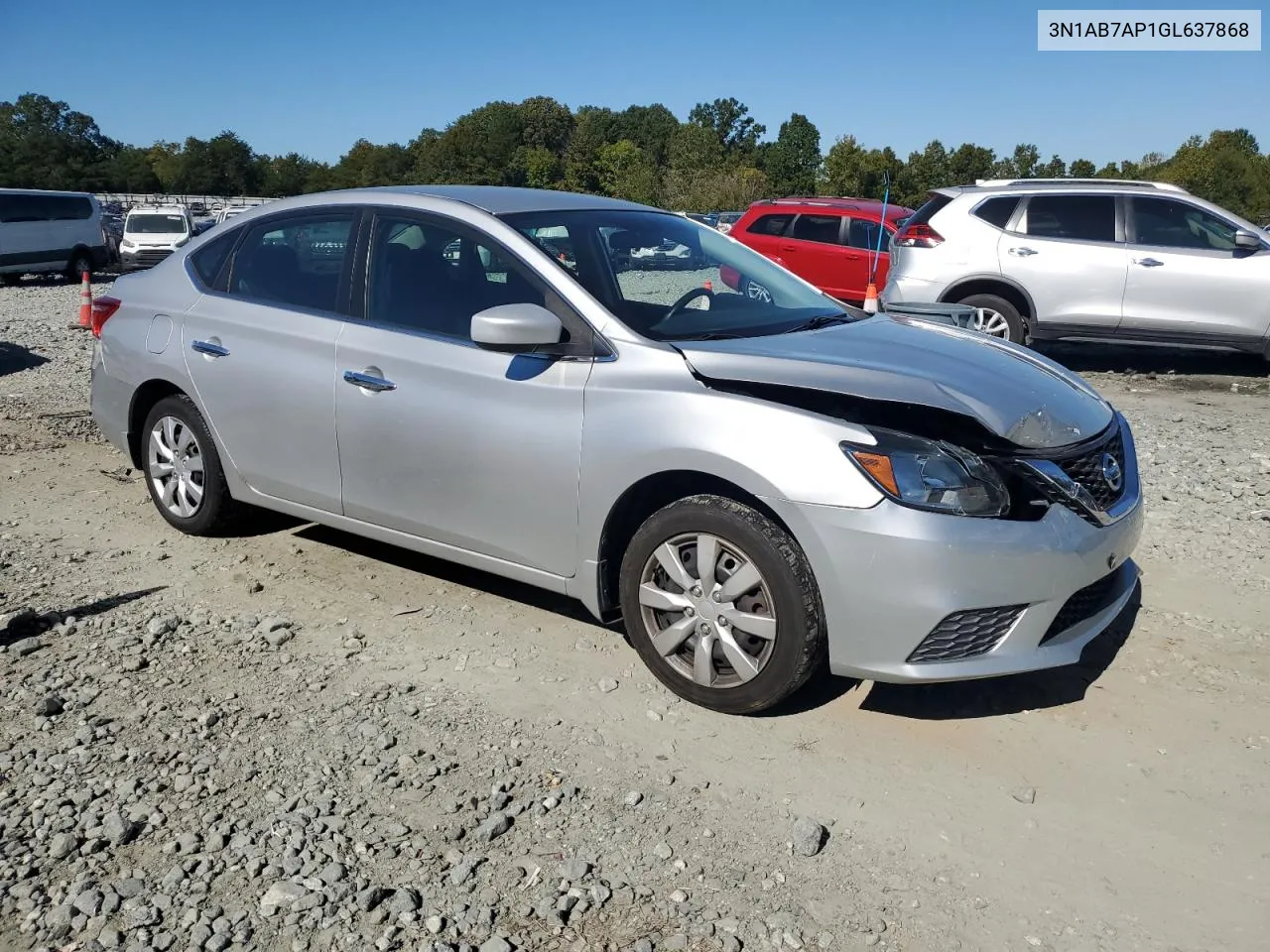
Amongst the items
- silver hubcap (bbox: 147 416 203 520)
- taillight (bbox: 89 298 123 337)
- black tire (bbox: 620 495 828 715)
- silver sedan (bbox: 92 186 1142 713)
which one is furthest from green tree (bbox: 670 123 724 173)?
black tire (bbox: 620 495 828 715)

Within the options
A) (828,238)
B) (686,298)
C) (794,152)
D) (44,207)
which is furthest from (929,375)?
(794,152)

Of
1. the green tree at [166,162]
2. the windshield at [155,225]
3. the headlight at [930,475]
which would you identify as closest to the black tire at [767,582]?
the headlight at [930,475]

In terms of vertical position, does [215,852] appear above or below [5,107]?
below

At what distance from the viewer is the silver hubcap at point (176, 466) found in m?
5.37

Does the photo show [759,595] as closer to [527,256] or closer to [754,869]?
[754,869]

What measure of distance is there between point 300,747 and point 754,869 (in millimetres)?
1530

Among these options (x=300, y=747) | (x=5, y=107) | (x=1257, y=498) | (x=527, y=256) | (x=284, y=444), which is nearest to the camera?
(x=300, y=747)

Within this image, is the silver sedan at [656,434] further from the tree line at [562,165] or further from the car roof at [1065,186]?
the tree line at [562,165]

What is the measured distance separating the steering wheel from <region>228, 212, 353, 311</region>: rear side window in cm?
147

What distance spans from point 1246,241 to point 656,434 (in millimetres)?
8596

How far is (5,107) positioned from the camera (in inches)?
3701

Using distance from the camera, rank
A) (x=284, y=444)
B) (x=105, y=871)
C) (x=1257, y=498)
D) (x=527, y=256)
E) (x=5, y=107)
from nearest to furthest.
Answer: (x=105, y=871) < (x=527, y=256) < (x=284, y=444) < (x=1257, y=498) < (x=5, y=107)

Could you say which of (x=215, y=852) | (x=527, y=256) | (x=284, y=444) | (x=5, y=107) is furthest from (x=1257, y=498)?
(x=5, y=107)

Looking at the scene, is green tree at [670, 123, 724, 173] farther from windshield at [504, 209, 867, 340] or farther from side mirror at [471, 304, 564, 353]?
side mirror at [471, 304, 564, 353]
